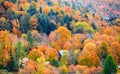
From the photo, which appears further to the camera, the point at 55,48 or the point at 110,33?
the point at 110,33

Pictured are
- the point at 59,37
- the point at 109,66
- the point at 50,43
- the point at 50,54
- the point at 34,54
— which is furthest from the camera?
the point at 59,37

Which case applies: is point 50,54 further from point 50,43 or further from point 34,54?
point 50,43

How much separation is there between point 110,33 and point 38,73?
142ft

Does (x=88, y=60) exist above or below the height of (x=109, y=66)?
below

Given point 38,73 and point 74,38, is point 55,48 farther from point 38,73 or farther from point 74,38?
point 38,73

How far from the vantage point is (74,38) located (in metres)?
74.8

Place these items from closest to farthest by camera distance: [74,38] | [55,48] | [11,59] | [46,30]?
[11,59] → [55,48] → [74,38] → [46,30]

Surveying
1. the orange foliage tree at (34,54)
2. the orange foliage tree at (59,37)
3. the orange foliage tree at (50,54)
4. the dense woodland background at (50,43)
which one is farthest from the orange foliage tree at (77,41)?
the orange foliage tree at (34,54)

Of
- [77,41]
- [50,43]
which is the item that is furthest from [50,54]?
[77,41]

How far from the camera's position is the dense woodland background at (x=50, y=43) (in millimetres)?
55384

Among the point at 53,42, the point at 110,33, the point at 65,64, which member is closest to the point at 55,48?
the point at 53,42

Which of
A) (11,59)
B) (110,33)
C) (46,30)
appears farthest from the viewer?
(110,33)

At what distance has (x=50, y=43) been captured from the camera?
72.1 metres

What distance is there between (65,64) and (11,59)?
34.3ft
